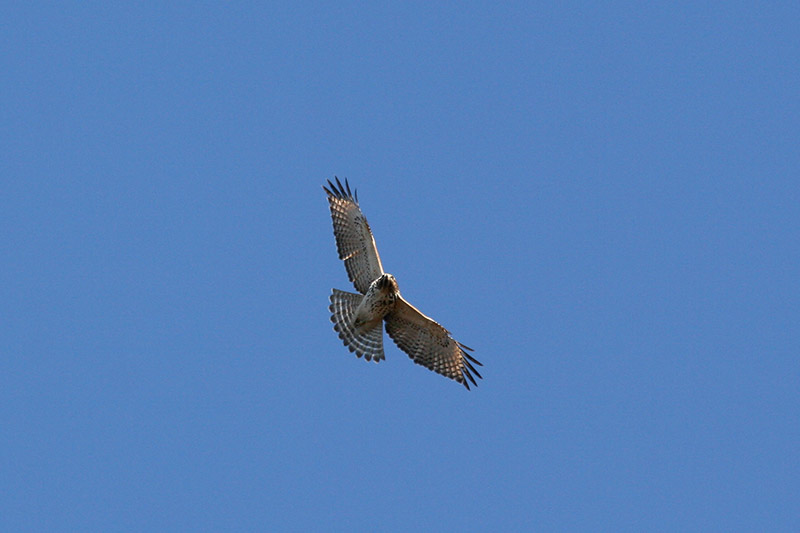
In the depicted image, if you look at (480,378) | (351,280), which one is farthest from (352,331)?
(480,378)

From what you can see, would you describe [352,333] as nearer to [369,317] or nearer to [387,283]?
[369,317]

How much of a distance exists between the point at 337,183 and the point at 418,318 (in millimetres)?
2682

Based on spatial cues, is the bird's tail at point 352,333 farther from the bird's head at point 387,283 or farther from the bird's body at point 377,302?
the bird's head at point 387,283

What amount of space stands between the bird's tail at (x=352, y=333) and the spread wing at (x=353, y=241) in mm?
421

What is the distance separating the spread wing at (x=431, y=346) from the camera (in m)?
15.2

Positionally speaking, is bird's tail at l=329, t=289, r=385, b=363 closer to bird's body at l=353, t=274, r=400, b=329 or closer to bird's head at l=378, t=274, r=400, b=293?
bird's body at l=353, t=274, r=400, b=329

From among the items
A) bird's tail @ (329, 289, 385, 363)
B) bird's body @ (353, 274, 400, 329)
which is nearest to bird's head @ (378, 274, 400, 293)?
bird's body @ (353, 274, 400, 329)

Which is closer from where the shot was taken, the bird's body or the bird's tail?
the bird's body

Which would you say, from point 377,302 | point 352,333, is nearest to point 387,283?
point 377,302

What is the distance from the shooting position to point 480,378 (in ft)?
51.1

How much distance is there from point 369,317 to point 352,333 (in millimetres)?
558

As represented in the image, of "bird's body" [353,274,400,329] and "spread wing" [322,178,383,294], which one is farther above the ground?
"spread wing" [322,178,383,294]

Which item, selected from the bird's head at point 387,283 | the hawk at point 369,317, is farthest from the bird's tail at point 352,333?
the bird's head at point 387,283

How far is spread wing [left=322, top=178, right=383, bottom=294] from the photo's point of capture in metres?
15.1
